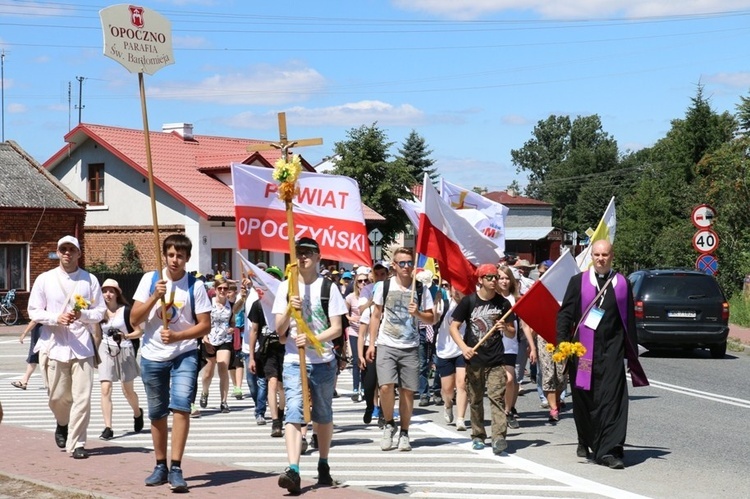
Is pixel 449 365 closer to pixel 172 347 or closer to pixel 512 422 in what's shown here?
pixel 512 422

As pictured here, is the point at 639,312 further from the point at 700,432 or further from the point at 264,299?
the point at 264,299

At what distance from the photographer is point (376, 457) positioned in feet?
35.2

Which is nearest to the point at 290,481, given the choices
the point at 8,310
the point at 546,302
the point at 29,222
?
the point at 546,302

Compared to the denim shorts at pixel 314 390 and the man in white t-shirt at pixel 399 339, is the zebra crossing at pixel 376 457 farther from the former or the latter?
the denim shorts at pixel 314 390

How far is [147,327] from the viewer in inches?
353

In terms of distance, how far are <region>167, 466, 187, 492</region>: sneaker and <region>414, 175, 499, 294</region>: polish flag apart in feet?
14.6

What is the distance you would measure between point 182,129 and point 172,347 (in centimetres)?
4552

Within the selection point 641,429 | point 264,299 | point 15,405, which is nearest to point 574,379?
point 641,429

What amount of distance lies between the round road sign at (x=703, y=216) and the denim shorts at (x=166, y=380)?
876 inches

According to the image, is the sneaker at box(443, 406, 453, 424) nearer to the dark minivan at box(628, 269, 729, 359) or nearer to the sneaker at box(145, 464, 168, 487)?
the sneaker at box(145, 464, 168, 487)

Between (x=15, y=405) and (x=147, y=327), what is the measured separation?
7.79 m

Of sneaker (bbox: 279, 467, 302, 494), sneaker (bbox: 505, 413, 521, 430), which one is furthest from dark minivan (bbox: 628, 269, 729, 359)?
sneaker (bbox: 279, 467, 302, 494)

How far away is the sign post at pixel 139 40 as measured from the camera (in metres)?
8.88

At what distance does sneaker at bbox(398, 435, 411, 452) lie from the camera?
11.1 m
